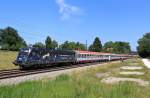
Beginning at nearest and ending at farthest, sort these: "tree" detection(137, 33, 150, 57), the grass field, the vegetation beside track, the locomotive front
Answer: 1. the locomotive front
2. the vegetation beside track
3. the grass field
4. "tree" detection(137, 33, 150, 57)

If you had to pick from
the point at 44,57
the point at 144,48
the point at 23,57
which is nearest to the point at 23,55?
the point at 23,57

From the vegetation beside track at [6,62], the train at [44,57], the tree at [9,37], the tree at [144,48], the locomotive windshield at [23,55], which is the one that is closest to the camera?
the locomotive windshield at [23,55]

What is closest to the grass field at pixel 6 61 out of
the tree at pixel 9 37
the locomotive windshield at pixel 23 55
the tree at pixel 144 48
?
the locomotive windshield at pixel 23 55

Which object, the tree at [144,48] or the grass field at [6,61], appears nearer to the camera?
the grass field at [6,61]

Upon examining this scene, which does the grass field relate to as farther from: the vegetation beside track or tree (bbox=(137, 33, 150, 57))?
tree (bbox=(137, 33, 150, 57))

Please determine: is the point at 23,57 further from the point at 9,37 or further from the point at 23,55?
the point at 9,37

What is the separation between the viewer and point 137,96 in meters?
14.2

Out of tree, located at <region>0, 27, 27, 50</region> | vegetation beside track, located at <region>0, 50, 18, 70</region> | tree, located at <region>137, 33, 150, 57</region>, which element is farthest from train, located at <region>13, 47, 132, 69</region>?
tree, located at <region>0, 27, 27, 50</region>

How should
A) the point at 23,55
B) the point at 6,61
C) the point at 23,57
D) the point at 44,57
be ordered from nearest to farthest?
the point at 23,57 → the point at 23,55 → the point at 44,57 → the point at 6,61

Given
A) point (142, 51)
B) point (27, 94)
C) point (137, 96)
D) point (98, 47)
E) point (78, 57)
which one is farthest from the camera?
point (98, 47)

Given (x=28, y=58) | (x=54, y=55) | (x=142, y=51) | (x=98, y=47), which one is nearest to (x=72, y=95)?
(x=28, y=58)

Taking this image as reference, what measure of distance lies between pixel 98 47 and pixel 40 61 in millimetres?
151725

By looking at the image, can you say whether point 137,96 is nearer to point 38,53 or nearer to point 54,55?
point 38,53

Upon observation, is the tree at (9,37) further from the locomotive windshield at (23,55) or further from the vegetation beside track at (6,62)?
the locomotive windshield at (23,55)
